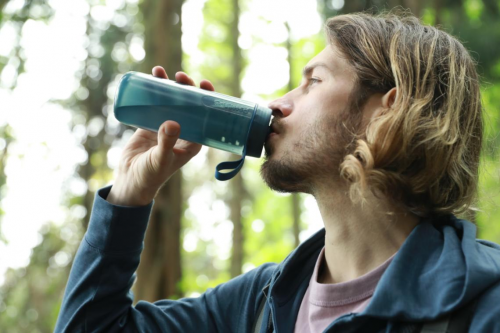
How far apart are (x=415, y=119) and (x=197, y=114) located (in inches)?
32.6

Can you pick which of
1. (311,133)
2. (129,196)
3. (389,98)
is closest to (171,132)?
(129,196)

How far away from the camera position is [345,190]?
2.13 metres

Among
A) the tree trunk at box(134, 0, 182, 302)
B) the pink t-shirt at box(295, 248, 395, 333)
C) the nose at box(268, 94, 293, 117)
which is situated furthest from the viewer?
the tree trunk at box(134, 0, 182, 302)

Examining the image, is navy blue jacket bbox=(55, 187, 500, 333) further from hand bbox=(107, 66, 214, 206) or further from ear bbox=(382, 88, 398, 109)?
ear bbox=(382, 88, 398, 109)

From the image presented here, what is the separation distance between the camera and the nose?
2.24 meters

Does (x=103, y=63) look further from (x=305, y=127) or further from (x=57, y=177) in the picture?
(x=305, y=127)

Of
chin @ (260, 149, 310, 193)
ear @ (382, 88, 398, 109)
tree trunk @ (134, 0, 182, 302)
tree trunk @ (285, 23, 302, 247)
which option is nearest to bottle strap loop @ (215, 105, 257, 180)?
chin @ (260, 149, 310, 193)

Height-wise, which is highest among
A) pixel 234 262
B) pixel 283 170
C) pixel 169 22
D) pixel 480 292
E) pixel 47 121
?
pixel 169 22

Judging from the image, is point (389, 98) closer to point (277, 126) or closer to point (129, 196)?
point (277, 126)

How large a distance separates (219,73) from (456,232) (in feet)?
47.2

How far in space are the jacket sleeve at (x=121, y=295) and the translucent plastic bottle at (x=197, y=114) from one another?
408 millimetres

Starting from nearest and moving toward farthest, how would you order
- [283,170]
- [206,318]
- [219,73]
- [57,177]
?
[283,170], [206,318], [57,177], [219,73]

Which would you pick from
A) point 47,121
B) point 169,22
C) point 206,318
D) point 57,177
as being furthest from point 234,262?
point 206,318

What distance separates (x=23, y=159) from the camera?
11.8 meters
